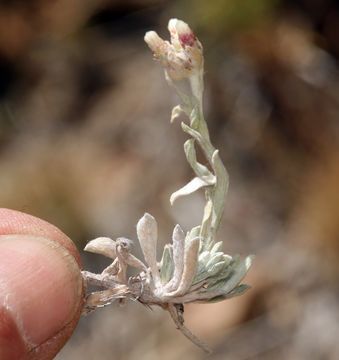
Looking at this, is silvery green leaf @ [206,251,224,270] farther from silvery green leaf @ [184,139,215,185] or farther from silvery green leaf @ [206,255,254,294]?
silvery green leaf @ [184,139,215,185]

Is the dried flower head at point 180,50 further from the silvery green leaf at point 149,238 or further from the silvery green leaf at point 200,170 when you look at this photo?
the silvery green leaf at point 149,238

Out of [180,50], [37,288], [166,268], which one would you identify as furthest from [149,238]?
[180,50]

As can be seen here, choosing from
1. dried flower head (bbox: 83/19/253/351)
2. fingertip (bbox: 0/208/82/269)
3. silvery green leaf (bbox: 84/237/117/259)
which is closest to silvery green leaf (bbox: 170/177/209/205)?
dried flower head (bbox: 83/19/253/351)

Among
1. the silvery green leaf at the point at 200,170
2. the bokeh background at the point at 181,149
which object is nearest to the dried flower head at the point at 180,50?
the silvery green leaf at the point at 200,170

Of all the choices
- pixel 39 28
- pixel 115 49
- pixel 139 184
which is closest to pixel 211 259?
pixel 139 184

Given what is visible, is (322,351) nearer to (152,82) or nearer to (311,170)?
(311,170)
